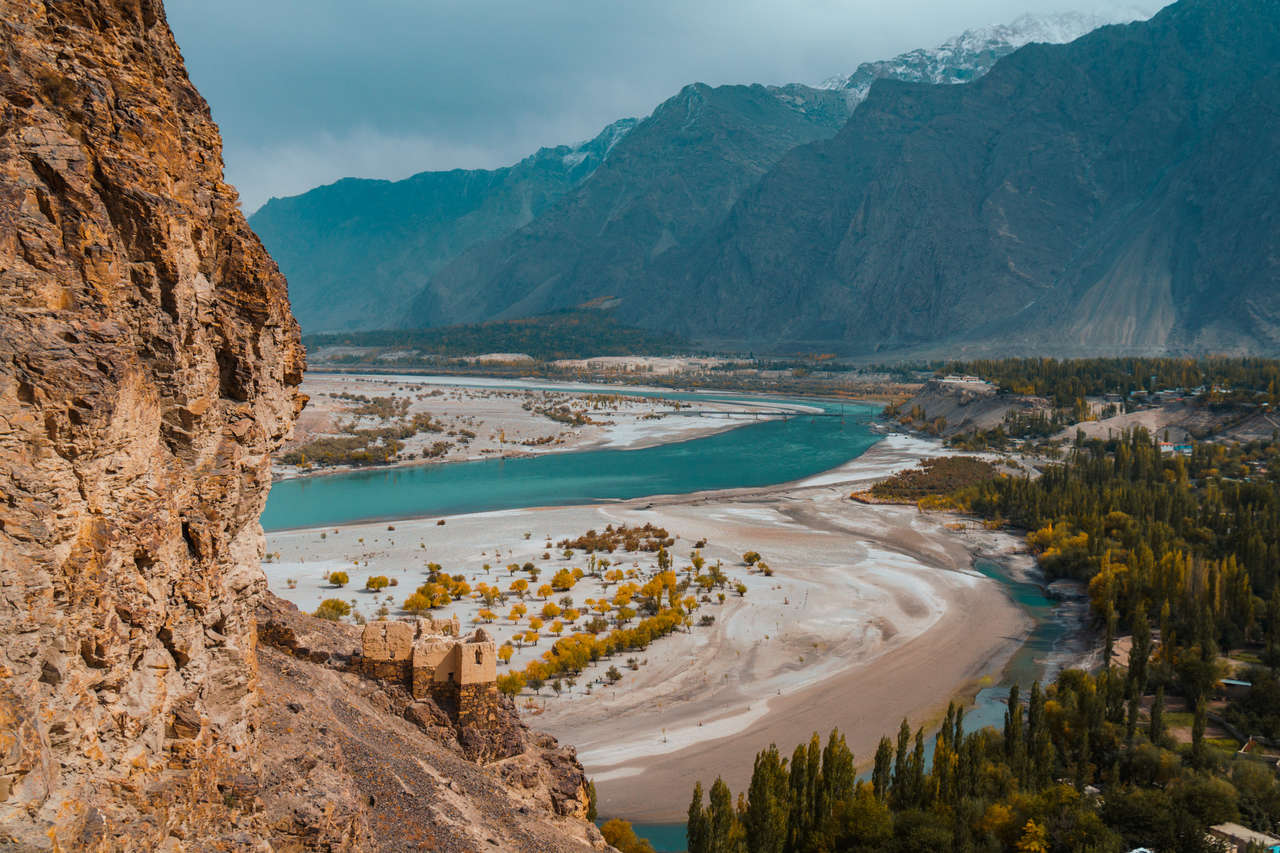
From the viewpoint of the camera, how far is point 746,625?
37.3 metres

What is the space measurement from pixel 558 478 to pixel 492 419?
126ft

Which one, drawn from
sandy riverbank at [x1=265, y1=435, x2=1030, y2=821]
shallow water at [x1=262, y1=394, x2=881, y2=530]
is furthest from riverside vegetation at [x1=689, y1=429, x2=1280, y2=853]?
shallow water at [x1=262, y1=394, x2=881, y2=530]

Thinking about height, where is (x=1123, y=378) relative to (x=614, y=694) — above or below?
above

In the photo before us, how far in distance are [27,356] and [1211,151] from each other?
227375 millimetres

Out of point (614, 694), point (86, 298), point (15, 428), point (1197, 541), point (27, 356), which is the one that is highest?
point (86, 298)

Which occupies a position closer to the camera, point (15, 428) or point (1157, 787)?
point (15, 428)

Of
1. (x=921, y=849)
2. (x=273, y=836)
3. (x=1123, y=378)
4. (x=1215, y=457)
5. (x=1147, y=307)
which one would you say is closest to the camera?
(x=273, y=836)

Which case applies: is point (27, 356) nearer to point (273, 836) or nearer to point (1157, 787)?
point (273, 836)

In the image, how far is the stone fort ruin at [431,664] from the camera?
14922mm

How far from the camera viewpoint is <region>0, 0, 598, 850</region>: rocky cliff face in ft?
19.3

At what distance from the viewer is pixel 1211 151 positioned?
18438cm

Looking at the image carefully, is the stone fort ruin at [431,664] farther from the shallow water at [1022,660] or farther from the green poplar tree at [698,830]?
the shallow water at [1022,660]

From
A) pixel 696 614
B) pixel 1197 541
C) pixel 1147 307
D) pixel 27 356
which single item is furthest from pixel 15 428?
pixel 1147 307

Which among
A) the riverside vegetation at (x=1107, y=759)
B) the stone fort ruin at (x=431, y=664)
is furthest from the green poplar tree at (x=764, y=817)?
the stone fort ruin at (x=431, y=664)
